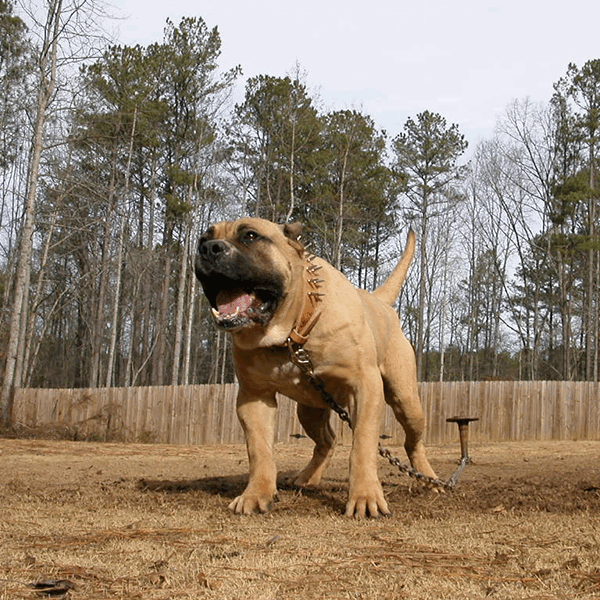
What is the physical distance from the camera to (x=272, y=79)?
2656 cm

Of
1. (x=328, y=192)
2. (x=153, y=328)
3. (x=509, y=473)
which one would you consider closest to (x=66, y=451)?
(x=509, y=473)

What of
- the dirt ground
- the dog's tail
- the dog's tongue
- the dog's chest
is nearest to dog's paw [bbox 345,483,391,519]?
the dirt ground

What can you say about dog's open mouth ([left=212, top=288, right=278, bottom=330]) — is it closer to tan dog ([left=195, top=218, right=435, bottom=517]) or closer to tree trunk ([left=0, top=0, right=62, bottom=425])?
tan dog ([left=195, top=218, right=435, bottom=517])

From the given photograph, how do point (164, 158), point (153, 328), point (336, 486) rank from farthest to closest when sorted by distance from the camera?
point (153, 328), point (164, 158), point (336, 486)

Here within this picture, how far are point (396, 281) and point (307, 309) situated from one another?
2031mm

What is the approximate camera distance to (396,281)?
249 inches

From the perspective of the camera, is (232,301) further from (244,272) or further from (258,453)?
(258,453)

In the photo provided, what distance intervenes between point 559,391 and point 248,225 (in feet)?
53.0

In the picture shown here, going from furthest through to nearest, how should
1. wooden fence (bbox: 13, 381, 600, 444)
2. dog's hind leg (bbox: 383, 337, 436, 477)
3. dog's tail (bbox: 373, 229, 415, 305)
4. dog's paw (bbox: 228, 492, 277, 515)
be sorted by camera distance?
1. wooden fence (bbox: 13, 381, 600, 444)
2. dog's tail (bbox: 373, 229, 415, 305)
3. dog's hind leg (bbox: 383, 337, 436, 477)
4. dog's paw (bbox: 228, 492, 277, 515)

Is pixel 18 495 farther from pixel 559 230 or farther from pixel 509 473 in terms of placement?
pixel 559 230

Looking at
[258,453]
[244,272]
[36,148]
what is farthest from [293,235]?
[36,148]

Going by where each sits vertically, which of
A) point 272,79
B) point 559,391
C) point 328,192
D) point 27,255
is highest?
point 272,79

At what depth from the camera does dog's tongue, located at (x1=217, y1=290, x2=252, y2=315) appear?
4.16 metres

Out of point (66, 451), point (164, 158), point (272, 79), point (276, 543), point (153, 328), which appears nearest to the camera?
point (276, 543)
